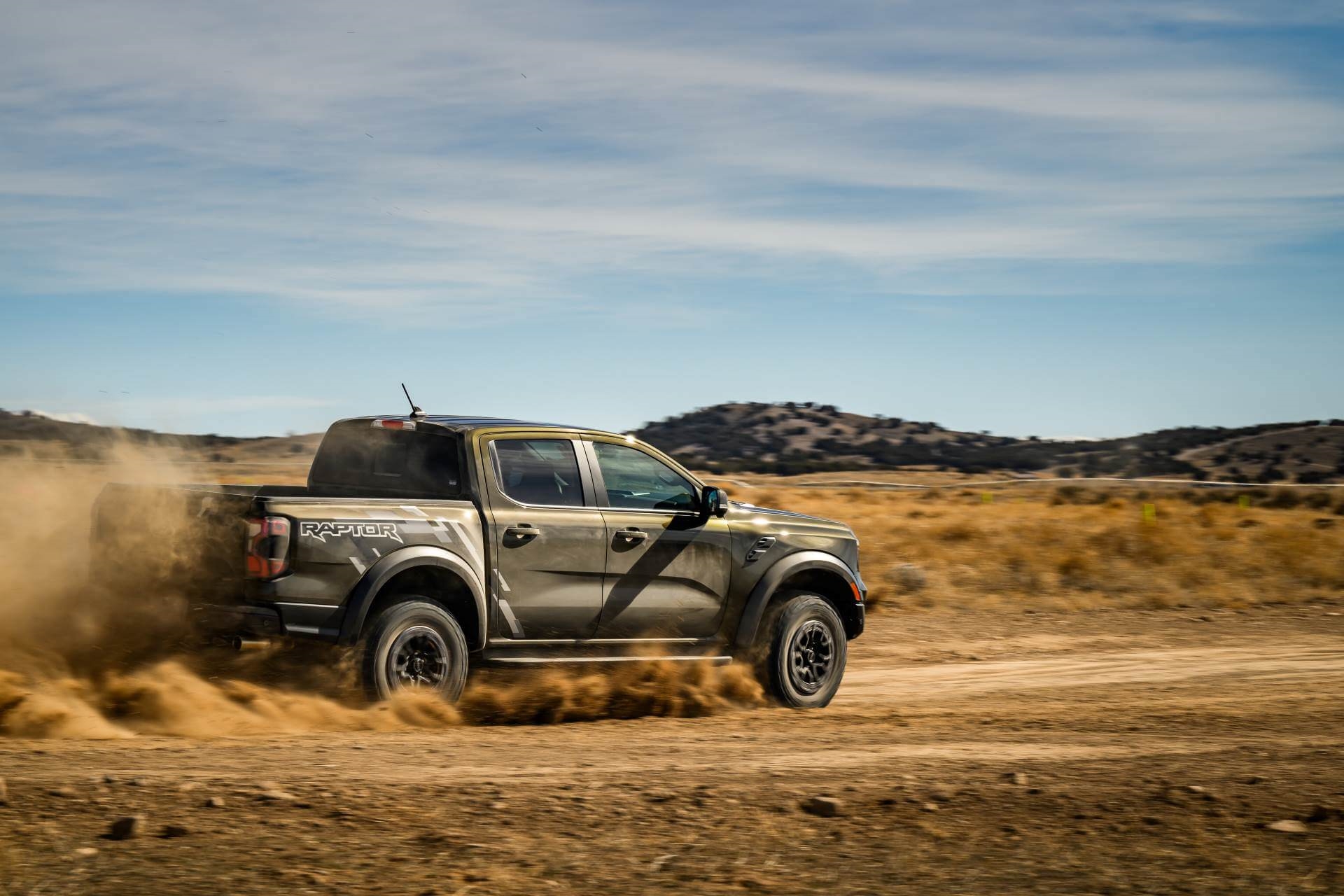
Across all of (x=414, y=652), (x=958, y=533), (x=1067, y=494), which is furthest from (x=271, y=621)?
(x=1067, y=494)

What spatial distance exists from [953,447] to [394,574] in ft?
339

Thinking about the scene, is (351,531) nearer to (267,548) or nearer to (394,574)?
(394,574)

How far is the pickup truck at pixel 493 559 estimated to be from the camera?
713 cm

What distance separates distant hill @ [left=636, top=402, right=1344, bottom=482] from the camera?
86.4 metres

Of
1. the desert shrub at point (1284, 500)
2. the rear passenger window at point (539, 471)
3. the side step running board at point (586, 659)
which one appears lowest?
the side step running board at point (586, 659)

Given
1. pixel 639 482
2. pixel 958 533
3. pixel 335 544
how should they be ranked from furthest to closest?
pixel 958 533 → pixel 639 482 → pixel 335 544

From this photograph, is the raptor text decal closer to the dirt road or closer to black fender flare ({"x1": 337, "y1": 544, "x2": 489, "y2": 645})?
black fender flare ({"x1": 337, "y1": 544, "x2": 489, "y2": 645})

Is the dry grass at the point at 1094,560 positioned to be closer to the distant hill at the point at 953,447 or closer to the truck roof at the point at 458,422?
the truck roof at the point at 458,422

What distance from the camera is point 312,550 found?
7062mm

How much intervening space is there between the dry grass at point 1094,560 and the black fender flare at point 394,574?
31.3 feet

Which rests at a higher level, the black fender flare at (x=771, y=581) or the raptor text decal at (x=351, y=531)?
the raptor text decal at (x=351, y=531)

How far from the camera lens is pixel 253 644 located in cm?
702

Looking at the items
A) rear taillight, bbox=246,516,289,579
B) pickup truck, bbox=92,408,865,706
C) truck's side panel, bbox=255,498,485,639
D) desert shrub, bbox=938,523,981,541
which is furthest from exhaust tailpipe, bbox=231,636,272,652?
desert shrub, bbox=938,523,981,541

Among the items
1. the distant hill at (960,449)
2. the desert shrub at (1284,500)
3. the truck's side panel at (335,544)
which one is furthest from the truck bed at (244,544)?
the distant hill at (960,449)
